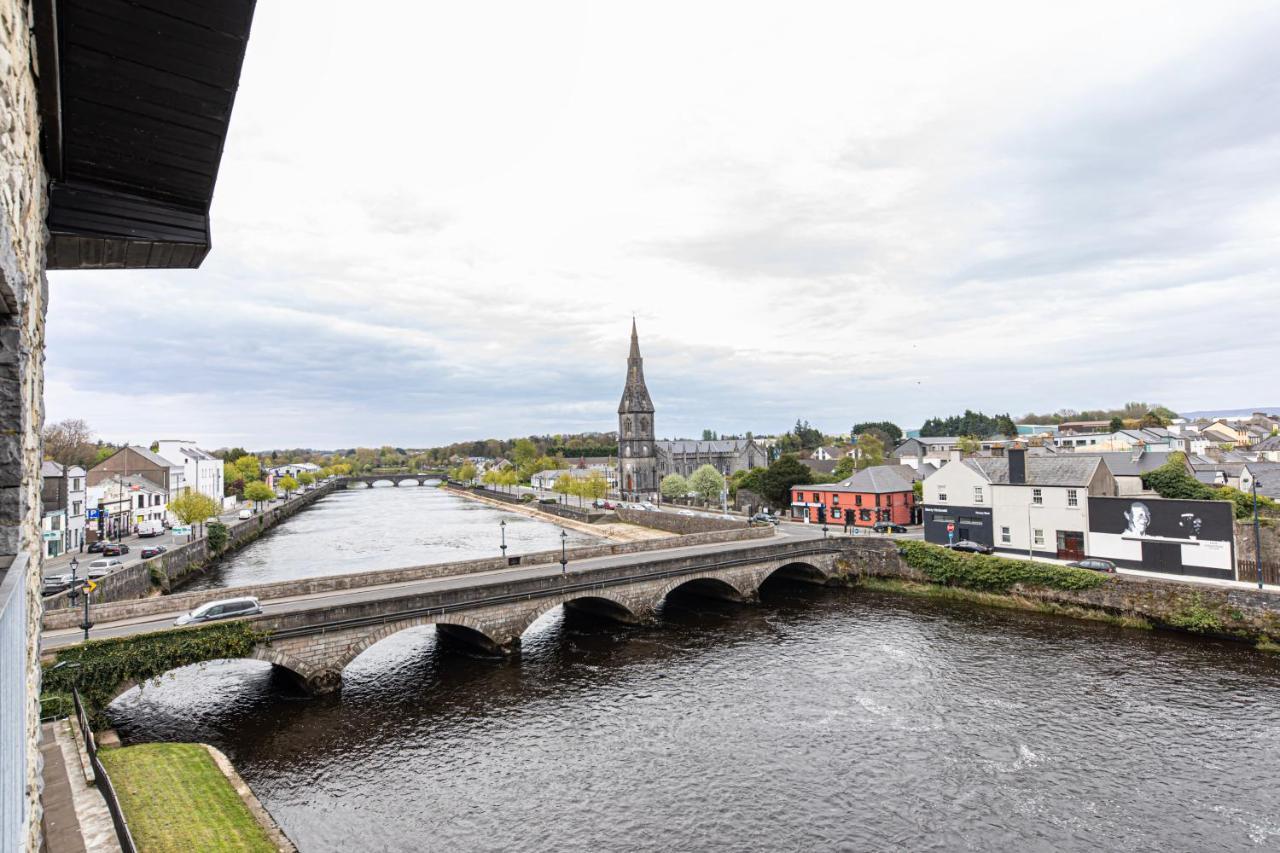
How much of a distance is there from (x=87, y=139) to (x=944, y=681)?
2831 cm

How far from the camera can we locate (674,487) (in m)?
98.7

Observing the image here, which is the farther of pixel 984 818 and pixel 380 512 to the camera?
pixel 380 512

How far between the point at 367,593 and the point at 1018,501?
39.1 meters

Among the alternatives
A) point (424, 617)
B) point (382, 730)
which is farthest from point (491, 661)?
point (382, 730)

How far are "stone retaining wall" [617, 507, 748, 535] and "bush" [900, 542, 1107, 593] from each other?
57.7 ft

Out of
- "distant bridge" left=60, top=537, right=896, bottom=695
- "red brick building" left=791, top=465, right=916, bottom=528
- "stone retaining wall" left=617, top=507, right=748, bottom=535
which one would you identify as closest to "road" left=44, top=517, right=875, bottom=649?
"distant bridge" left=60, top=537, right=896, bottom=695

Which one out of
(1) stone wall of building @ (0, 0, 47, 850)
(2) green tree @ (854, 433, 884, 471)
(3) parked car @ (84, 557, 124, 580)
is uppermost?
(1) stone wall of building @ (0, 0, 47, 850)

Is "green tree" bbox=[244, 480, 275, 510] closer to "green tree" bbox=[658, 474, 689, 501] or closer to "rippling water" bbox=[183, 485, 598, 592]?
"rippling water" bbox=[183, 485, 598, 592]

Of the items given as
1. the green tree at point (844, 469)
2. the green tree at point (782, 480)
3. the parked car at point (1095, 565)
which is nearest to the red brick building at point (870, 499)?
the green tree at point (782, 480)

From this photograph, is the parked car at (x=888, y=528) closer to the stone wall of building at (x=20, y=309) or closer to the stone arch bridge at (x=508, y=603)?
the stone arch bridge at (x=508, y=603)

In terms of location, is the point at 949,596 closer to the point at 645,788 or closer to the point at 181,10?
the point at 645,788

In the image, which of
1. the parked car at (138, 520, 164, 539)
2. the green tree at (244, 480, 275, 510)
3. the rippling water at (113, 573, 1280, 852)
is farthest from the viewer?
A: the green tree at (244, 480, 275, 510)

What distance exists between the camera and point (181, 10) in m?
3.80

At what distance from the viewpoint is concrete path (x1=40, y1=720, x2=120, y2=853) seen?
8.66 metres
